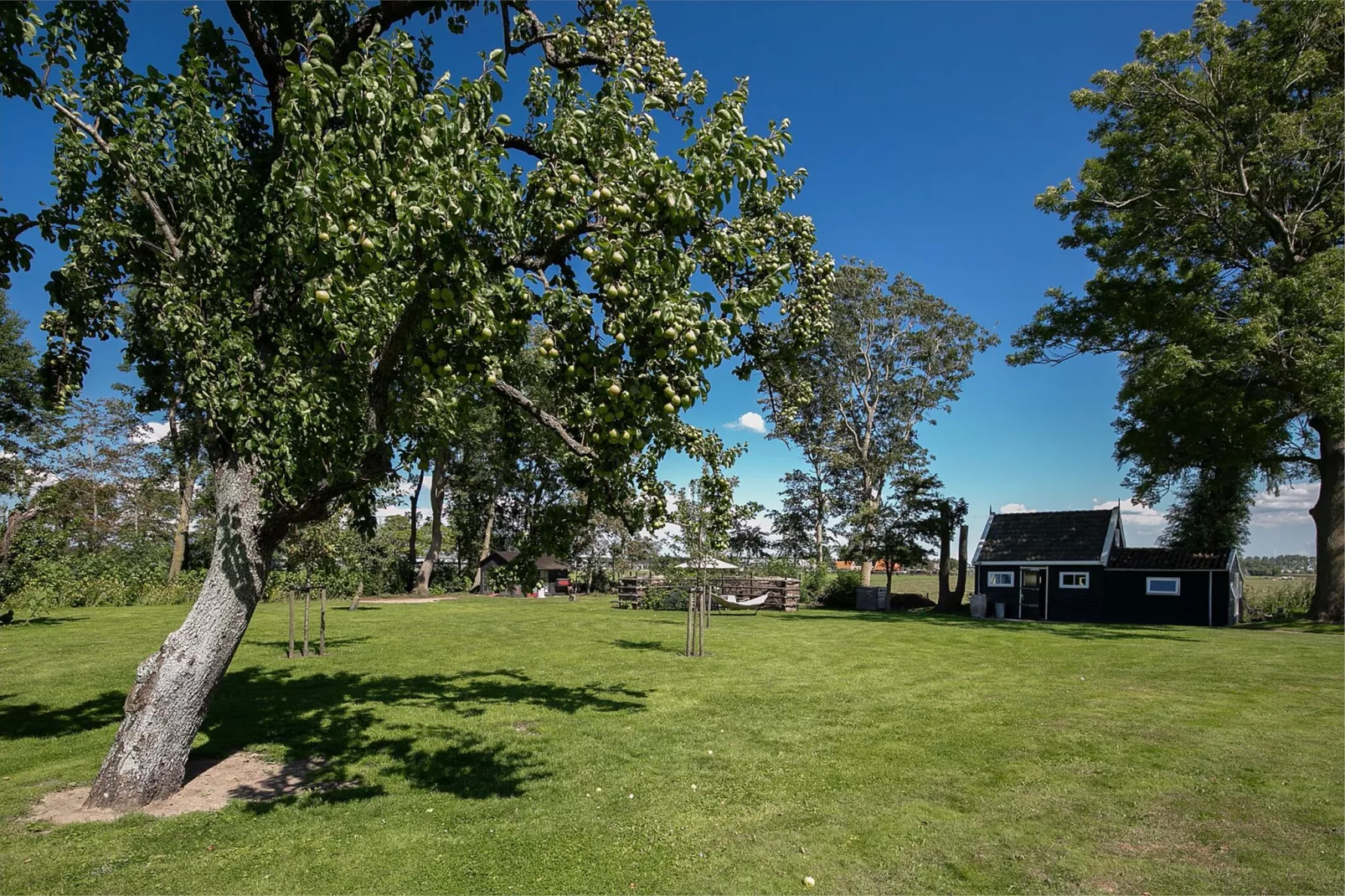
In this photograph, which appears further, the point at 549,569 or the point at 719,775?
the point at 549,569

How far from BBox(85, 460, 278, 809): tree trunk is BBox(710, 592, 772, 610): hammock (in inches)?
973

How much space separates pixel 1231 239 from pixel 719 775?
25081 mm

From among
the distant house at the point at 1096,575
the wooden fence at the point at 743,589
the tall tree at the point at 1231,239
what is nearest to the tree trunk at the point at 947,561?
the distant house at the point at 1096,575

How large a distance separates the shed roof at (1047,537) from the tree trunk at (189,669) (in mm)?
30726

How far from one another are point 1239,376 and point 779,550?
3256 centimetres

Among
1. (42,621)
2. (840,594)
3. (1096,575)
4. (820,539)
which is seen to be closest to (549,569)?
(820,539)

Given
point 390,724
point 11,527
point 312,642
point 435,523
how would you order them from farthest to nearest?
point 435,523, point 11,527, point 312,642, point 390,724

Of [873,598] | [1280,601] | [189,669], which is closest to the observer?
[189,669]

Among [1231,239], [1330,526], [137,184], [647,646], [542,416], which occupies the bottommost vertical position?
[647,646]

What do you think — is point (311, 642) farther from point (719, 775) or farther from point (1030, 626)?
point (1030, 626)

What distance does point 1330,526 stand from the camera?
22.0 m

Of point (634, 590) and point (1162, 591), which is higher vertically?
point (1162, 591)

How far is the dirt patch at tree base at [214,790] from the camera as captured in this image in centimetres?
575

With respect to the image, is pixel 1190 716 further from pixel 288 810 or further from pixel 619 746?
pixel 288 810
